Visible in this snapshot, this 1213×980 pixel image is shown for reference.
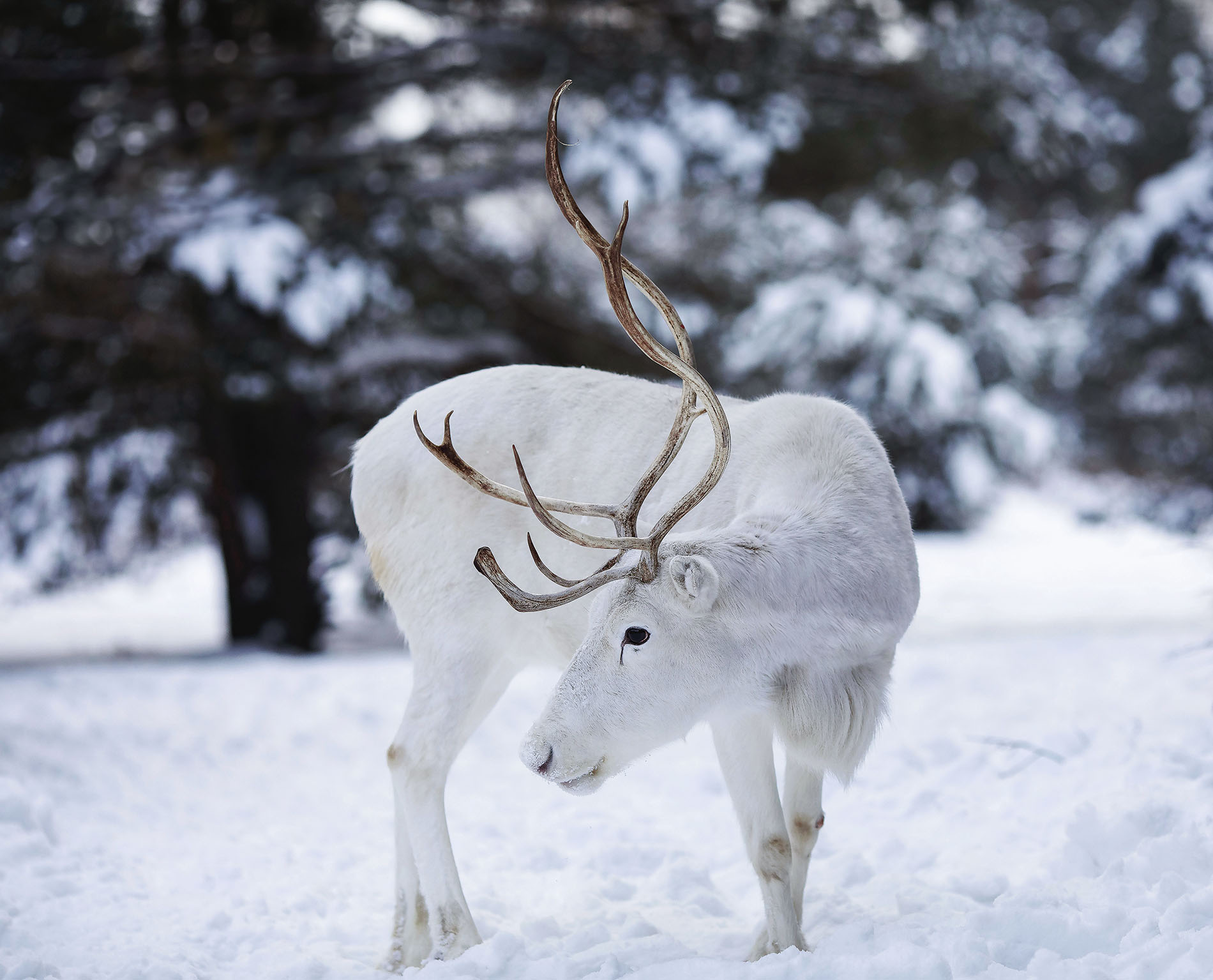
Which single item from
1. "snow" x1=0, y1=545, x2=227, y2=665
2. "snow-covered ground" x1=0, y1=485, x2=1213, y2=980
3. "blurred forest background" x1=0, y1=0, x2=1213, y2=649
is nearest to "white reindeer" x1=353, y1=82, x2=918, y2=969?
"snow-covered ground" x1=0, y1=485, x2=1213, y2=980

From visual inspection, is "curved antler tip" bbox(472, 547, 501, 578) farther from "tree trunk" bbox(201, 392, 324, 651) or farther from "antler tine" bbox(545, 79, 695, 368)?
"tree trunk" bbox(201, 392, 324, 651)

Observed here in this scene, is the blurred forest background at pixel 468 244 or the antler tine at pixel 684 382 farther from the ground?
the antler tine at pixel 684 382

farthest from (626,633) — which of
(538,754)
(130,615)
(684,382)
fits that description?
(130,615)

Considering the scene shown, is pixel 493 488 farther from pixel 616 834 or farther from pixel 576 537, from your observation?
pixel 616 834

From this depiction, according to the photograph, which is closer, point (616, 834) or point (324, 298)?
point (616, 834)

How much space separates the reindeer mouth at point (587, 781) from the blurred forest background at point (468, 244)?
18.0 feet

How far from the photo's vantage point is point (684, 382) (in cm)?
310

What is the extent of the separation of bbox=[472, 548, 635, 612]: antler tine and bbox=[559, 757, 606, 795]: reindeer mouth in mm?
424

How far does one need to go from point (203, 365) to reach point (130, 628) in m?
4.54

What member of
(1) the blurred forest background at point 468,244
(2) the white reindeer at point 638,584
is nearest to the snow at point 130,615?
(1) the blurred forest background at point 468,244

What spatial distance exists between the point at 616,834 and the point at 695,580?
2.04 m

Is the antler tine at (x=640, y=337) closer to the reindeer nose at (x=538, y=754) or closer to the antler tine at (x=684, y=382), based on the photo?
the antler tine at (x=684, y=382)

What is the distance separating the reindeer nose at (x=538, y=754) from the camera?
2932 mm

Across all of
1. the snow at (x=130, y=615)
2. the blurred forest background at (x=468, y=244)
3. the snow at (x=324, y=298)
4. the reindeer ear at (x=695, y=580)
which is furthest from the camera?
the snow at (x=130, y=615)
